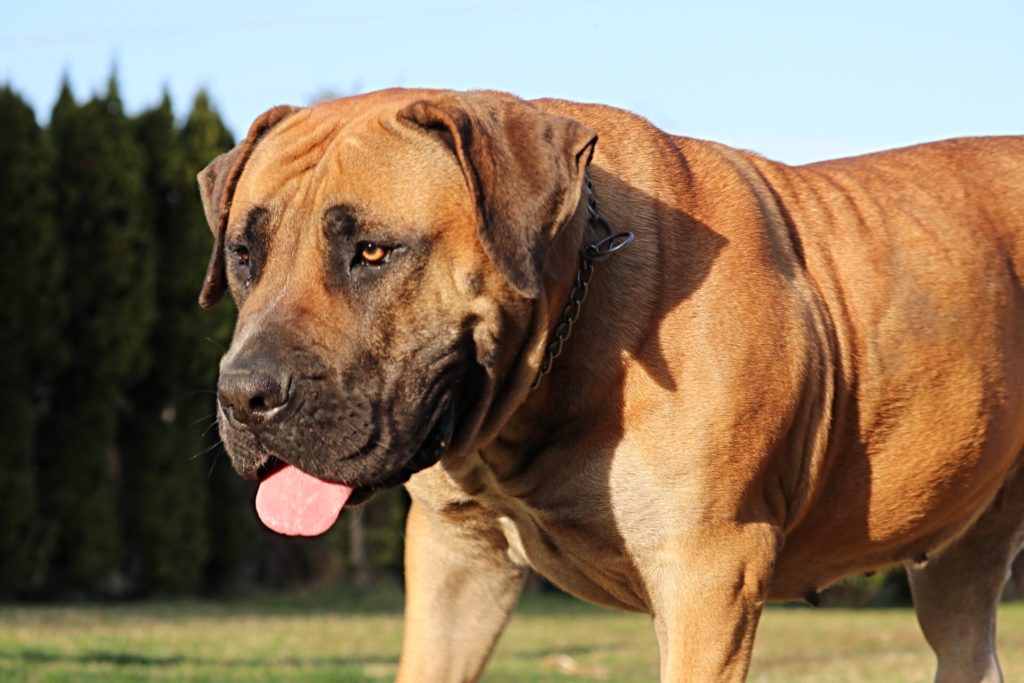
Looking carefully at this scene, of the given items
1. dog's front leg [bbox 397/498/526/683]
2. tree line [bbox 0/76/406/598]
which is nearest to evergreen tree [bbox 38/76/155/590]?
tree line [bbox 0/76/406/598]

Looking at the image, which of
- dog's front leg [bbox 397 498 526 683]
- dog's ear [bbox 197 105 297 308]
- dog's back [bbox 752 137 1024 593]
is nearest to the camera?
dog's ear [bbox 197 105 297 308]

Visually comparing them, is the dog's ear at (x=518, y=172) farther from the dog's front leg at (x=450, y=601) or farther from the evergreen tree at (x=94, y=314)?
the evergreen tree at (x=94, y=314)

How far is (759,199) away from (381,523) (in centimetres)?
1090

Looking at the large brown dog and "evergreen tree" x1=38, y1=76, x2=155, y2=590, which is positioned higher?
the large brown dog

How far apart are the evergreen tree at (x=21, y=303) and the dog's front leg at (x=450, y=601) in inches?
325

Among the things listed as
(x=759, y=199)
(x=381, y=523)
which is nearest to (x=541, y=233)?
(x=759, y=199)

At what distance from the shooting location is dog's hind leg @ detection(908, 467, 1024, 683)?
423 cm

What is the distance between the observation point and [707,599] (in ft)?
10.3

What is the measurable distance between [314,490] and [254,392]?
1.04 ft

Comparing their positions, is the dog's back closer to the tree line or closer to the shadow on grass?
the shadow on grass

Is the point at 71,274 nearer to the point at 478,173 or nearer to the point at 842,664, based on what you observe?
the point at 842,664

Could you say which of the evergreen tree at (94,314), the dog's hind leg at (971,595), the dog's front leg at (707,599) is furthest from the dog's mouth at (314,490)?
the evergreen tree at (94,314)

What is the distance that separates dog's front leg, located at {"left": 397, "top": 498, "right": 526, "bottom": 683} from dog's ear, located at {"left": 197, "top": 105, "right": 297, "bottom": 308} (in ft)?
2.54

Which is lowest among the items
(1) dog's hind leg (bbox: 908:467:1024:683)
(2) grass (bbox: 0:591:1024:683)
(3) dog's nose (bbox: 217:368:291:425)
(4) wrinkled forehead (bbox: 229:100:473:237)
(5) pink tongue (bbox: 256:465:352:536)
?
(2) grass (bbox: 0:591:1024:683)
